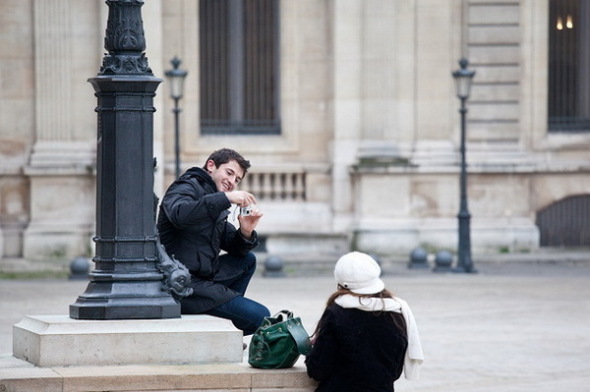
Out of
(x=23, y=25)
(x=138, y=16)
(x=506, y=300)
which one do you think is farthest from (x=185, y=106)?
(x=138, y=16)

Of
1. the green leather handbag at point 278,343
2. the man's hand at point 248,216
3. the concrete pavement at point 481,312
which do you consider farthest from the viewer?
the concrete pavement at point 481,312

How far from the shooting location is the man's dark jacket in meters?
10.5

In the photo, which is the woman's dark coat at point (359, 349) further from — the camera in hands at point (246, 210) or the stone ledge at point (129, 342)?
the camera in hands at point (246, 210)

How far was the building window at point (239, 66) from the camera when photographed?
29469mm

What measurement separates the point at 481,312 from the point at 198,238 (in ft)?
32.3

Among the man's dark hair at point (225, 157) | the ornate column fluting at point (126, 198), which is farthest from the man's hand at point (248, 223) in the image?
the ornate column fluting at point (126, 198)

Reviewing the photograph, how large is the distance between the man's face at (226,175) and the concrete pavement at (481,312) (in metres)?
2.25

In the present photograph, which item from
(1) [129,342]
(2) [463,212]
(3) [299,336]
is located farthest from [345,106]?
(3) [299,336]

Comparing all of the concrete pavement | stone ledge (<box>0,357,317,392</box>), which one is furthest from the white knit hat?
the concrete pavement

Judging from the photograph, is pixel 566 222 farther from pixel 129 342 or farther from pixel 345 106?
pixel 129 342

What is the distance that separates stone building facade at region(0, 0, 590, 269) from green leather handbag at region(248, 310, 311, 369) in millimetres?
17802

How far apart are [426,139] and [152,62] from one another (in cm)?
475

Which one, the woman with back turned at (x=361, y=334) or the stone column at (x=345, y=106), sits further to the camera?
the stone column at (x=345, y=106)

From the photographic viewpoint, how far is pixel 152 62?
28.3 m
